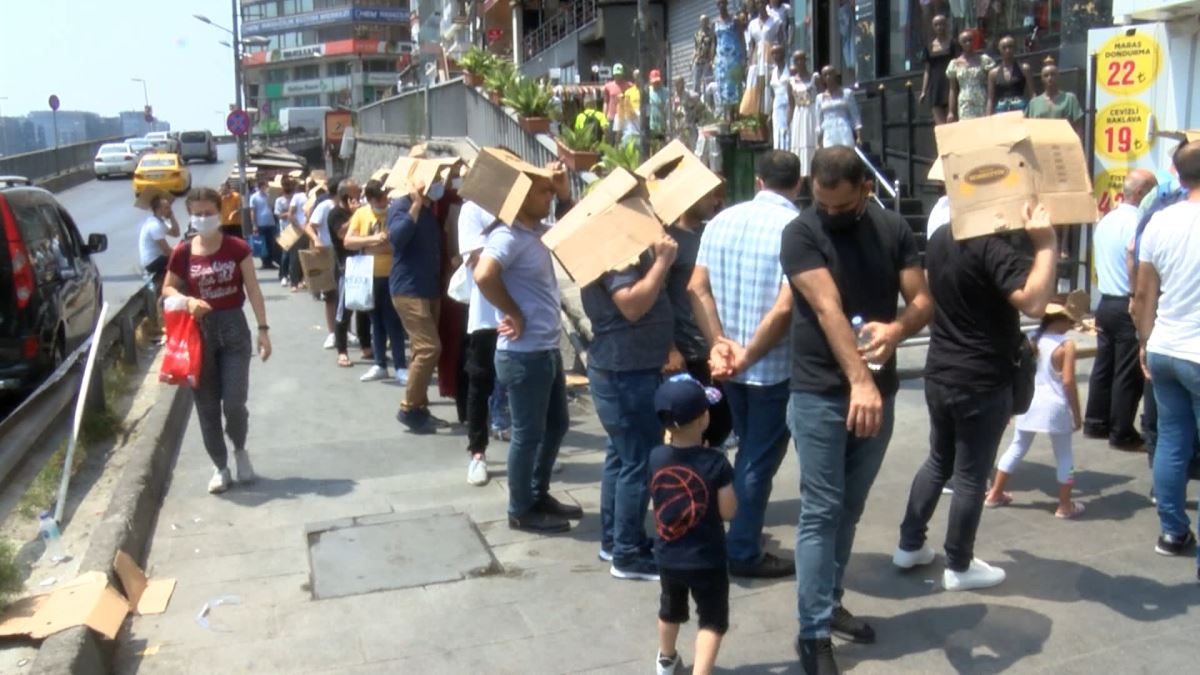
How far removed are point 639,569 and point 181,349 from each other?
3100mm

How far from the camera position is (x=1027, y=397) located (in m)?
4.82

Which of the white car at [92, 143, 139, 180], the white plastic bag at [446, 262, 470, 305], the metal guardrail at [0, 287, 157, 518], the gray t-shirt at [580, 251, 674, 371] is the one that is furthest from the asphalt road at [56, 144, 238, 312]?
the gray t-shirt at [580, 251, 674, 371]

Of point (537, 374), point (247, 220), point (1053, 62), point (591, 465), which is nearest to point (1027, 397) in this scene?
point (537, 374)

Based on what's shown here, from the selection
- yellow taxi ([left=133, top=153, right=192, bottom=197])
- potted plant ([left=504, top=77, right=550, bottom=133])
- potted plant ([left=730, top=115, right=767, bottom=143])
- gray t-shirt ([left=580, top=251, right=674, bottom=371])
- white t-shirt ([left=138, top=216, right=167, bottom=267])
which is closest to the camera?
gray t-shirt ([left=580, top=251, right=674, bottom=371])

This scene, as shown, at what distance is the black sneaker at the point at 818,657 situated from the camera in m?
4.17

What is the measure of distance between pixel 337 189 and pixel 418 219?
4.28 m

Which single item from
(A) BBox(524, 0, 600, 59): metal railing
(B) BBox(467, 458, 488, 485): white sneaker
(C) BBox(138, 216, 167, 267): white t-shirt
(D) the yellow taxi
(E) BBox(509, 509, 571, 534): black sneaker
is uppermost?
(A) BBox(524, 0, 600, 59): metal railing

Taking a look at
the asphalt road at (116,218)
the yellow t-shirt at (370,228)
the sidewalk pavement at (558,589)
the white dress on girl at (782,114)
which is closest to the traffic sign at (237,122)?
the asphalt road at (116,218)

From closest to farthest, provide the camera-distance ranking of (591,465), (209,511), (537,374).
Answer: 1. (537,374)
2. (209,511)
3. (591,465)

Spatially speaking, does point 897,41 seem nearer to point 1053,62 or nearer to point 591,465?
point 1053,62

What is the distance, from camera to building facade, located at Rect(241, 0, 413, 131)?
104 metres

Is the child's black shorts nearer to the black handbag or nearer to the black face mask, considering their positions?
the black face mask

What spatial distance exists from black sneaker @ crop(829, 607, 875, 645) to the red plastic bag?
13.1 feet

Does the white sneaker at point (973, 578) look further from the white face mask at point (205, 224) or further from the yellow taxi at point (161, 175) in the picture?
the yellow taxi at point (161, 175)
